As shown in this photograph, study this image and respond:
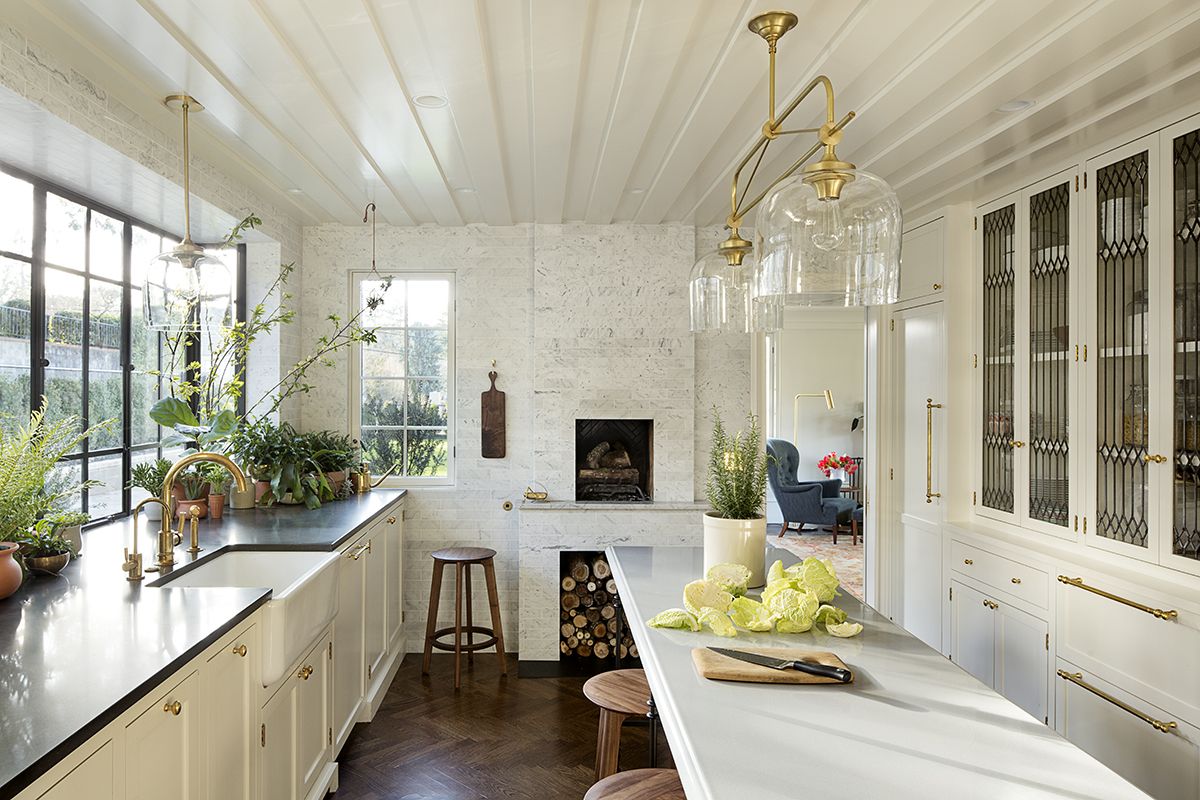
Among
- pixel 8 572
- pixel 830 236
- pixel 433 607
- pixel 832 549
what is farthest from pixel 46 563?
pixel 832 549

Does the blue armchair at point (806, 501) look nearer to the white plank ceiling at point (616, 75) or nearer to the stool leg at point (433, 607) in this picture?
the stool leg at point (433, 607)

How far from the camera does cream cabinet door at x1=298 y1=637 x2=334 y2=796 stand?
276cm

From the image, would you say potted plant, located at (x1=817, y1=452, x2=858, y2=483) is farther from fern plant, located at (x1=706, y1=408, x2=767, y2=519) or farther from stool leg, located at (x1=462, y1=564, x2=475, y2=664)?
fern plant, located at (x1=706, y1=408, x2=767, y2=519)

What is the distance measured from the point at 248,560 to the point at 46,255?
1406 millimetres

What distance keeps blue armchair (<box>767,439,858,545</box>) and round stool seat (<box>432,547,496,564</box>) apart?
4.78 m

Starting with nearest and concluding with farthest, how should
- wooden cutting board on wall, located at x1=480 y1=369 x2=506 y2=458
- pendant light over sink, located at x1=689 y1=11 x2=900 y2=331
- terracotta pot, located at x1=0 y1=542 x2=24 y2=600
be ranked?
pendant light over sink, located at x1=689 y1=11 x2=900 y2=331 < terracotta pot, located at x1=0 y1=542 x2=24 y2=600 < wooden cutting board on wall, located at x1=480 y1=369 x2=506 y2=458

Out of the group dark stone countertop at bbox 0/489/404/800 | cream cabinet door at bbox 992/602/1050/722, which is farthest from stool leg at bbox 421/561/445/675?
cream cabinet door at bbox 992/602/1050/722

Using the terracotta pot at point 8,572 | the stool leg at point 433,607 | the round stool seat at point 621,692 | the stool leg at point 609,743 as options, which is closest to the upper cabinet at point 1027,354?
the round stool seat at point 621,692

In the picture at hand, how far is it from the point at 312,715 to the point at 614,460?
2557 mm

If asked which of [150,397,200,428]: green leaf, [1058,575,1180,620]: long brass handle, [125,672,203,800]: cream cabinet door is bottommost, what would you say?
[125,672,203,800]: cream cabinet door

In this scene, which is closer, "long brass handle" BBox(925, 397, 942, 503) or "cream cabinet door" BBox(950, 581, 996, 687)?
"cream cabinet door" BBox(950, 581, 996, 687)

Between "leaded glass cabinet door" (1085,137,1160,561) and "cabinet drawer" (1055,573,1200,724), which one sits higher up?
"leaded glass cabinet door" (1085,137,1160,561)

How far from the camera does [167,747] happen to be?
178 centimetres

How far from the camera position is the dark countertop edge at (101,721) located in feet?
4.05
